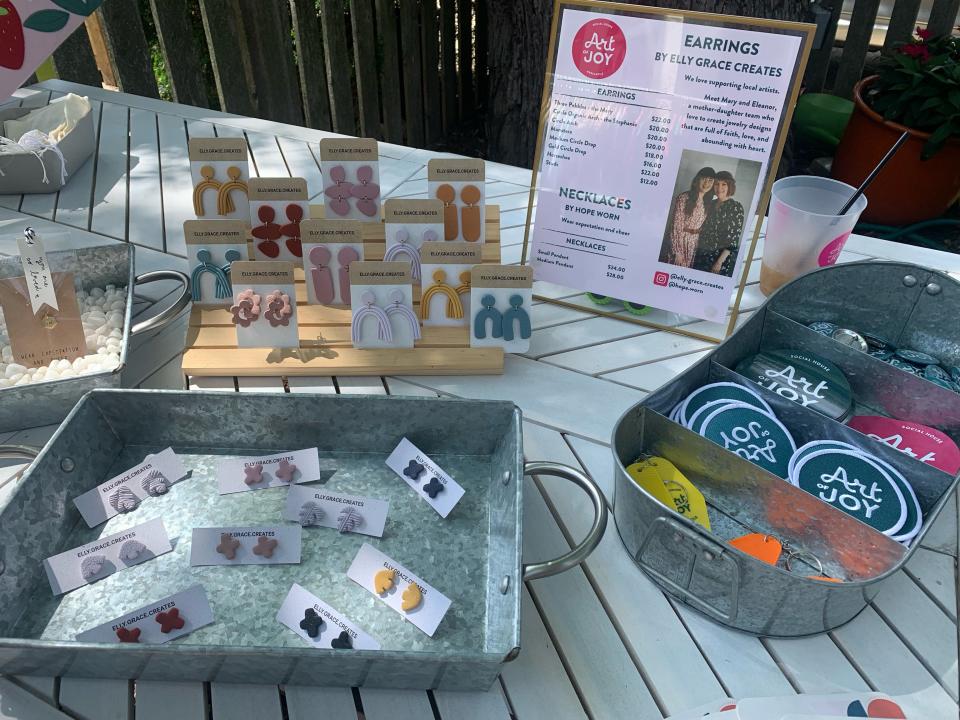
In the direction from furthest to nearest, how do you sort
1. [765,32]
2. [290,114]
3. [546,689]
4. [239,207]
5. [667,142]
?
[290,114], [239,207], [667,142], [765,32], [546,689]

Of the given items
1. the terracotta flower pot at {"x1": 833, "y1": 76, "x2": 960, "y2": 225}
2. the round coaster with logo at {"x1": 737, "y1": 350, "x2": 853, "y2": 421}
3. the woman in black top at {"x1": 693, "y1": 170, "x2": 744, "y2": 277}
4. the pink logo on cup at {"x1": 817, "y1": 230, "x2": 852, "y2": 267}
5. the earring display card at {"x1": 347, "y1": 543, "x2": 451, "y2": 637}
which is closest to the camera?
the earring display card at {"x1": 347, "y1": 543, "x2": 451, "y2": 637}

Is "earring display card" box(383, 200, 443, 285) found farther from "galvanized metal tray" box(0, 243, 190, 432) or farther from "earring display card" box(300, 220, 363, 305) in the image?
"galvanized metal tray" box(0, 243, 190, 432)

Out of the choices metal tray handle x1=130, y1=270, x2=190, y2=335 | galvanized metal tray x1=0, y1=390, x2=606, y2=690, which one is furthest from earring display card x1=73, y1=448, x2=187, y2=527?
metal tray handle x1=130, y1=270, x2=190, y2=335

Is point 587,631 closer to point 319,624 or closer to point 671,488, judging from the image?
point 671,488

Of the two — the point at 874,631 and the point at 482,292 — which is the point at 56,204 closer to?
the point at 482,292

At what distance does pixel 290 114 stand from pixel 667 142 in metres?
2.31

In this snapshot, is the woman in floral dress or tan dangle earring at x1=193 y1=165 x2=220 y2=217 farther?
tan dangle earring at x1=193 y1=165 x2=220 y2=217

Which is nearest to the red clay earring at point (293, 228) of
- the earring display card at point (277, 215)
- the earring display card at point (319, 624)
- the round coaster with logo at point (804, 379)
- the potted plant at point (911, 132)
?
the earring display card at point (277, 215)

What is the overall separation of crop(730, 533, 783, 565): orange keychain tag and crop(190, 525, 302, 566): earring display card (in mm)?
558

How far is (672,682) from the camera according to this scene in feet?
2.71

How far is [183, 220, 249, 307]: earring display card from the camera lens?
129cm

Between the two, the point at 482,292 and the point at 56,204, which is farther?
the point at 56,204

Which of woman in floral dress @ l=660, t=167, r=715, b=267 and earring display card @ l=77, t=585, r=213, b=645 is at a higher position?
woman in floral dress @ l=660, t=167, r=715, b=267

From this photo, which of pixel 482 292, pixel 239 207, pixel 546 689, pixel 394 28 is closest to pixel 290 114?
pixel 394 28
